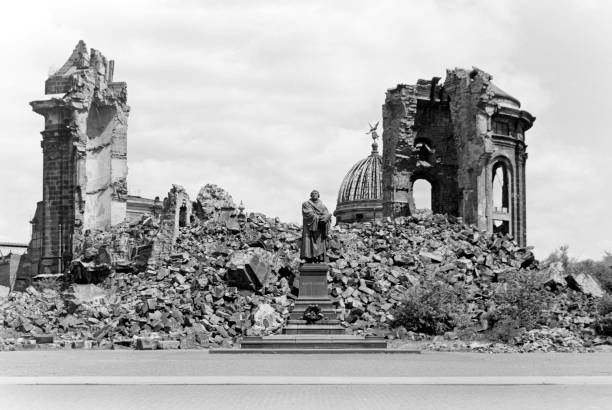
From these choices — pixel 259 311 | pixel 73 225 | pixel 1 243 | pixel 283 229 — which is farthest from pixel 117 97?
pixel 1 243

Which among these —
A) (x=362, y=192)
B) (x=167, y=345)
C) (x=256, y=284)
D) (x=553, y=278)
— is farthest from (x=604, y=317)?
(x=362, y=192)

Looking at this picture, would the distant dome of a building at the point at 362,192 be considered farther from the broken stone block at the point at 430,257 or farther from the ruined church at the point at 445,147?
the broken stone block at the point at 430,257

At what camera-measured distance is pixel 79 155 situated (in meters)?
42.8

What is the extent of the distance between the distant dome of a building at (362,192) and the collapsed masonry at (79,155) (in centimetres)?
3157

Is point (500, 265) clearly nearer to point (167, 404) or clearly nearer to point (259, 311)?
point (259, 311)

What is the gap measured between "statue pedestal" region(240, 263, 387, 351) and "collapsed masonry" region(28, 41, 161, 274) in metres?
19.1

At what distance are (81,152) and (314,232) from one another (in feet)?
67.9

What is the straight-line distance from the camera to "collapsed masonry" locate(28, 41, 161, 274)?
43.0 meters

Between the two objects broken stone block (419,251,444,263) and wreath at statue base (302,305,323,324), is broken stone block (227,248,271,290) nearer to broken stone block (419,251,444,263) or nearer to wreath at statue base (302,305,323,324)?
broken stone block (419,251,444,263)

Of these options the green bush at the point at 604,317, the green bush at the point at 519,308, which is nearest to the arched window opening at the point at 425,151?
the green bush at the point at 519,308

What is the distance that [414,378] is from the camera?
14914mm

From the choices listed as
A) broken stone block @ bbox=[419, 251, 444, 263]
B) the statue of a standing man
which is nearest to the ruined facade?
broken stone block @ bbox=[419, 251, 444, 263]

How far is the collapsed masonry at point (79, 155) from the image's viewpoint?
4300cm

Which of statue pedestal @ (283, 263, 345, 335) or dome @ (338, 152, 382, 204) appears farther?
dome @ (338, 152, 382, 204)
